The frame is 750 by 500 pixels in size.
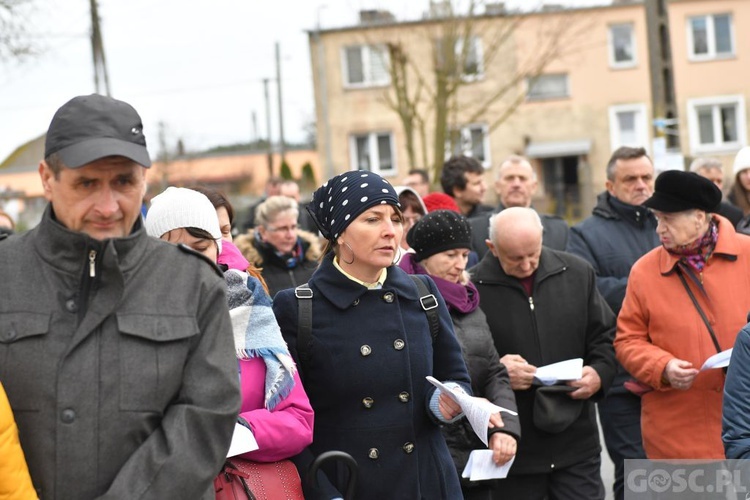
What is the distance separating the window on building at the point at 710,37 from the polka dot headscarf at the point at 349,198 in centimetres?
4007

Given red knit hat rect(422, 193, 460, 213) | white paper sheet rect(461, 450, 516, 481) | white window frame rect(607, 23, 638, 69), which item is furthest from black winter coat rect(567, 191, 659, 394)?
white window frame rect(607, 23, 638, 69)

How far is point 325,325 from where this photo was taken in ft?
14.1

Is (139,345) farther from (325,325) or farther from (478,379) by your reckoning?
(478,379)

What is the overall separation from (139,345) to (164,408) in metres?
0.20

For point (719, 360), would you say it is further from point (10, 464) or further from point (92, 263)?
point (10, 464)

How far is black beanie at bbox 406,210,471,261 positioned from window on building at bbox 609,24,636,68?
124 ft

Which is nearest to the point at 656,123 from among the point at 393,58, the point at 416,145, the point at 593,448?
the point at 593,448

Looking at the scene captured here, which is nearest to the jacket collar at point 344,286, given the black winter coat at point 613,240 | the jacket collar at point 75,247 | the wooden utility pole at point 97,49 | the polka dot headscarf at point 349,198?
the polka dot headscarf at point 349,198

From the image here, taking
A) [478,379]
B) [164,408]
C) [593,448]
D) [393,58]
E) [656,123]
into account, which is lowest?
[593,448]

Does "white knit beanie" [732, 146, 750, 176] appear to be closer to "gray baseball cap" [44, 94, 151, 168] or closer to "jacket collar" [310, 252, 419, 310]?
"jacket collar" [310, 252, 419, 310]

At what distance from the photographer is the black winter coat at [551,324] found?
19.6 ft

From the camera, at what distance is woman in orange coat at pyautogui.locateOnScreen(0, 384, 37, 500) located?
2.82 m

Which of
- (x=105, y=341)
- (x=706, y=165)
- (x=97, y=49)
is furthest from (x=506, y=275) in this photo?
(x=97, y=49)

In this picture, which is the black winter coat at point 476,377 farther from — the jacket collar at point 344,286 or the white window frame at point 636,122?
the white window frame at point 636,122
